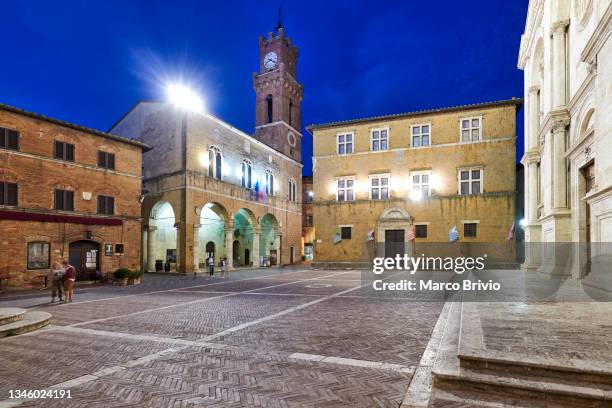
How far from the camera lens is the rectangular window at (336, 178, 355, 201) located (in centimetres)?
3078

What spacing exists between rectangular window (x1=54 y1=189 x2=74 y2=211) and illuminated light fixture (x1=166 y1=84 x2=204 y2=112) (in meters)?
11.3

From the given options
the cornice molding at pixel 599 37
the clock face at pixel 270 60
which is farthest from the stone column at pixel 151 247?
the cornice molding at pixel 599 37

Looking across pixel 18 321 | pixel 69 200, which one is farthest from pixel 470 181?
pixel 18 321

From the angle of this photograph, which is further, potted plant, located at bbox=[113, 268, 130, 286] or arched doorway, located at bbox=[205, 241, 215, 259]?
arched doorway, located at bbox=[205, 241, 215, 259]

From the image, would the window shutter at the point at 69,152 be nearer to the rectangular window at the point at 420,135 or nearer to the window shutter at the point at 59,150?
the window shutter at the point at 59,150

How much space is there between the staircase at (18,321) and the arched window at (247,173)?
25.3 m

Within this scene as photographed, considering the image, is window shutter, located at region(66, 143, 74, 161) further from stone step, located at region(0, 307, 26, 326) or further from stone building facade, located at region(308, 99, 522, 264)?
stone building facade, located at region(308, 99, 522, 264)

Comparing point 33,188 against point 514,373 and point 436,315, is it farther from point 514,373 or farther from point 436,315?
point 514,373

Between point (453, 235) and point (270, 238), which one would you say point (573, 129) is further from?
point (270, 238)

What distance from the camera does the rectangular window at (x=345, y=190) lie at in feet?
101

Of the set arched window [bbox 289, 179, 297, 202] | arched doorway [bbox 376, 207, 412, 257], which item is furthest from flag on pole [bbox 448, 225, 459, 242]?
arched window [bbox 289, 179, 297, 202]

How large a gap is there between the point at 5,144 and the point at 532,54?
95.0ft

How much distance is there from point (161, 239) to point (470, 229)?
2635 cm

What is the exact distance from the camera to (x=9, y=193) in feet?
58.2
